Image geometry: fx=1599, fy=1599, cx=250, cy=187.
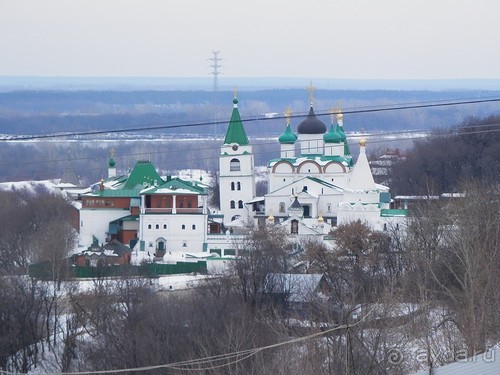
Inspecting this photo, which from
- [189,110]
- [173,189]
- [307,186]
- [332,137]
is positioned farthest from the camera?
[189,110]

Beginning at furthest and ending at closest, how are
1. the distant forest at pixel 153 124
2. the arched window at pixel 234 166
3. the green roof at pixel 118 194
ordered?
1. the distant forest at pixel 153 124
2. the arched window at pixel 234 166
3. the green roof at pixel 118 194

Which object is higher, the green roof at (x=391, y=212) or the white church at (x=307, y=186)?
the white church at (x=307, y=186)

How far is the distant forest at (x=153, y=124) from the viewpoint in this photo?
90.9m

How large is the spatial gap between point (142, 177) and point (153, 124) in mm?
87931

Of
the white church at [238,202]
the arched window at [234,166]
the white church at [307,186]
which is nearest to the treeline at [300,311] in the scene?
the white church at [238,202]

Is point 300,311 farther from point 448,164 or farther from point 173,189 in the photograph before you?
point 448,164

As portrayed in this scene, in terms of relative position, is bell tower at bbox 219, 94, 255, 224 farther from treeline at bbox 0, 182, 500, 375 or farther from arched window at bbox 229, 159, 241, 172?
treeline at bbox 0, 182, 500, 375

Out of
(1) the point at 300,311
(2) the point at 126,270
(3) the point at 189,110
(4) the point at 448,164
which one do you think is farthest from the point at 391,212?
(3) the point at 189,110

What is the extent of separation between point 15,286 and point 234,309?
4848mm

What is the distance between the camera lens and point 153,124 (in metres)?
128

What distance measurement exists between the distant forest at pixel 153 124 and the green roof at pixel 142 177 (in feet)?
4.27

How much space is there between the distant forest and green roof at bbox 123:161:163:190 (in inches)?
51.3

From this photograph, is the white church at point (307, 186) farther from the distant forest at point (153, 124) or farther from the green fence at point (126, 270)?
the green fence at point (126, 270)

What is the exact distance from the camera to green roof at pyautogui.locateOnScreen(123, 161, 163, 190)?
1588 inches
